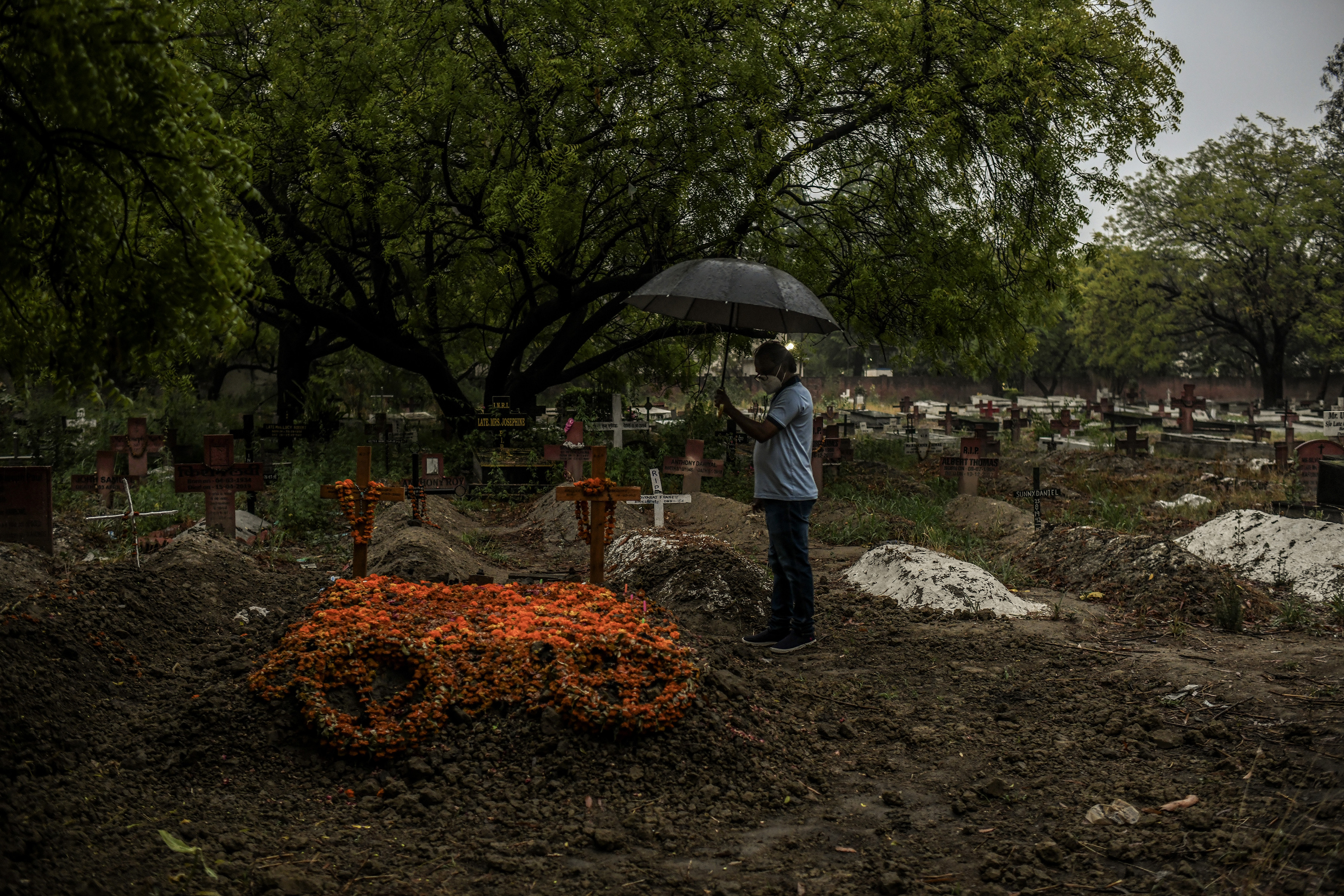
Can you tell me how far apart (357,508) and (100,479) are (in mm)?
5248

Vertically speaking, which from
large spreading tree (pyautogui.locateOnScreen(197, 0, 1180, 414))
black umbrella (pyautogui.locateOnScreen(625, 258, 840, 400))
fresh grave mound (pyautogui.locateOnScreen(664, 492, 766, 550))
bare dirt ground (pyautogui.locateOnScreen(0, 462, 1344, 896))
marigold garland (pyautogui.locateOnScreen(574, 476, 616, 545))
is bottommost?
bare dirt ground (pyautogui.locateOnScreen(0, 462, 1344, 896))

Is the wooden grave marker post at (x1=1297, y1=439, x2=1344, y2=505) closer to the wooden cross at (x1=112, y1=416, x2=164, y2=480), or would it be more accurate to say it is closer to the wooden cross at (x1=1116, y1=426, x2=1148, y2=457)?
the wooden cross at (x1=1116, y1=426, x2=1148, y2=457)

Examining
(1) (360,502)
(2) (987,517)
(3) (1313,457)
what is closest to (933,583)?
(2) (987,517)

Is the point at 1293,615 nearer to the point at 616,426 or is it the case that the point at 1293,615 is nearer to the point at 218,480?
the point at 218,480

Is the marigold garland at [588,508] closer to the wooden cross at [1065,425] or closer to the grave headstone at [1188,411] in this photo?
the wooden cross at [1065,425]

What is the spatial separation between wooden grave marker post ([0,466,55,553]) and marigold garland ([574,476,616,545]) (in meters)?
3.89

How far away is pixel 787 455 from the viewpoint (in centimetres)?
596

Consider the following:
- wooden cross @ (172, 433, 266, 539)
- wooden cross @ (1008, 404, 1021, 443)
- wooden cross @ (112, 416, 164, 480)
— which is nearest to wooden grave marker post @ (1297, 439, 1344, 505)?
wooden cross @ (1008, 404, 1021, 443)

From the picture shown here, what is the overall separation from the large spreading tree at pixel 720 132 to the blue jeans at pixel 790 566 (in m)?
7.73

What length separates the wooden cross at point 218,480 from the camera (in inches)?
355

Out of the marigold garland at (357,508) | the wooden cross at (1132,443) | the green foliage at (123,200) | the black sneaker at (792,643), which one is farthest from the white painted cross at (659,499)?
the wooden cross at (1132,443)

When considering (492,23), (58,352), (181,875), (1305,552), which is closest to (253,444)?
(492,23)

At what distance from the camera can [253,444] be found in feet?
45.1

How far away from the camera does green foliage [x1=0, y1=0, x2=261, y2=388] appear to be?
10.8ft
